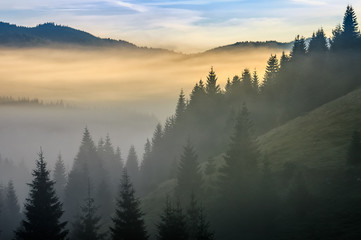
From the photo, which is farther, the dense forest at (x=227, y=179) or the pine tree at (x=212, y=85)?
the pine tree at (x=212, y=85)

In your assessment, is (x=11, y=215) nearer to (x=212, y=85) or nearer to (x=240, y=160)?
(x=212, y=85)

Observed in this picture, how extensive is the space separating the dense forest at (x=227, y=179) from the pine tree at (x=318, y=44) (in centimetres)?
34

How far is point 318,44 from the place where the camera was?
115250mm

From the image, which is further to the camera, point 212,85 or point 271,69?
point 271,69

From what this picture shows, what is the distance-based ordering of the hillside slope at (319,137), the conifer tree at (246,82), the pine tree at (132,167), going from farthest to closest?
the pine tree at (132,167) < the conifer tree at (246,82) < the hillside slope at (319,137)

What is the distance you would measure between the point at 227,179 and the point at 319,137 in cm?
2091

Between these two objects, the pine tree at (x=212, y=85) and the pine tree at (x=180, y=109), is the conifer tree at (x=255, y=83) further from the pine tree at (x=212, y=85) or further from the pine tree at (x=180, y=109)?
the pine tree at (x=180, y=109)

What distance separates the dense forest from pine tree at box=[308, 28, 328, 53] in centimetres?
34

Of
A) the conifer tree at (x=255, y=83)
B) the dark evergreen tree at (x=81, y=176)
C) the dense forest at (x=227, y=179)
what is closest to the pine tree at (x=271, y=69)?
the dense forest at (x=227, y=179)

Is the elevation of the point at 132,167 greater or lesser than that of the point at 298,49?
lesser

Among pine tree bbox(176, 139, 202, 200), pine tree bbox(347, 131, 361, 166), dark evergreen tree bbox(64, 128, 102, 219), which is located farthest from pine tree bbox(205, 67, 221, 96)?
pine tree bbox(347, 131, 361, 166)

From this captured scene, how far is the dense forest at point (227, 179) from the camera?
36094mm

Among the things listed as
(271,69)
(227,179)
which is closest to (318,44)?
(271,69)

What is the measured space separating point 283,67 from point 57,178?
64.4 metres
